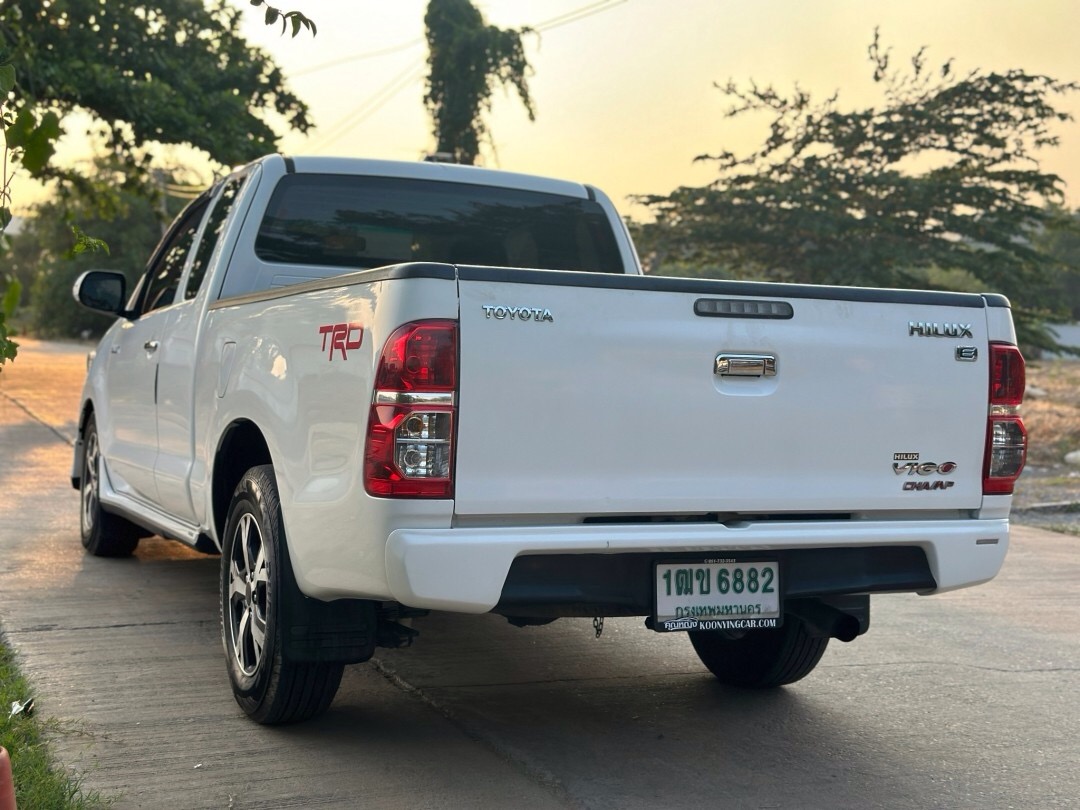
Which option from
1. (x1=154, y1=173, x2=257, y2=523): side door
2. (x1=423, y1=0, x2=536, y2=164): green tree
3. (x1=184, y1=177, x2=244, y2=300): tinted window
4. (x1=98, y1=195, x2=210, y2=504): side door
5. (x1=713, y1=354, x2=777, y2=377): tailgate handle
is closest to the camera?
(x1=713, y1=354, x2=777, y2=377): tailgate handle

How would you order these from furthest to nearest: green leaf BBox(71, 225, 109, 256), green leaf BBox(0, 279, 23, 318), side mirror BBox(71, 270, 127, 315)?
side mirror BBox(71, 270, 127, 315), green leaf BBox(71, 225, 109, 256), green leaf BBox(0, 279, 23, 318)

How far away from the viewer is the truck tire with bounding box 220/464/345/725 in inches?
170

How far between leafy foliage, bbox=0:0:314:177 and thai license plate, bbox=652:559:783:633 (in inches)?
598

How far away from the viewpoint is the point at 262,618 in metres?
4.52

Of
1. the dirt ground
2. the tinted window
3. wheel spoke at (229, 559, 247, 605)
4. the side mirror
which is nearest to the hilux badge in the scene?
wheel spoke at (229, 559, 247, 605)

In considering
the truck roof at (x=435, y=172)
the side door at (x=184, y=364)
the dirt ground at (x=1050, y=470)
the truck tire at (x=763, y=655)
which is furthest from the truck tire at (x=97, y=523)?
the dirt ground at (x=1050, y=470)

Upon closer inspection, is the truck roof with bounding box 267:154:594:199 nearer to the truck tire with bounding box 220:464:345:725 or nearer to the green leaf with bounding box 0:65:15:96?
the truck tire with bounding box 220:464:345:725

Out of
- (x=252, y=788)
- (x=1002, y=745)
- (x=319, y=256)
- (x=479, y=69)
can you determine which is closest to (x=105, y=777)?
(x=252, y=788)

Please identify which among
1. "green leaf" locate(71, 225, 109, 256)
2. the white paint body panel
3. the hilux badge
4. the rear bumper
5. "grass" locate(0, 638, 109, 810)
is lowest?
"grass" locate(0, 638, 109, 810)

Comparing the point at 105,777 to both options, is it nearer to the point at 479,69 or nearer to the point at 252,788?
the point at 252,788

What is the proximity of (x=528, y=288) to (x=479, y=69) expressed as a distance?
39.8 m

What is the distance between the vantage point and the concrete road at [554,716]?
410 cm

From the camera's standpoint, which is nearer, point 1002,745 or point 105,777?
point 105,777

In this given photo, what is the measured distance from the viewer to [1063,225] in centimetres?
2130
